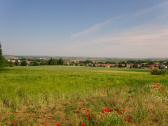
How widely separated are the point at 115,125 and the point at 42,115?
278 cm

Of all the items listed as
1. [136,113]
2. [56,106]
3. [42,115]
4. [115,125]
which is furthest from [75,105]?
[115,125]

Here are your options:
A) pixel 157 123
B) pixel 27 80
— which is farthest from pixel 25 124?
pixel 27 80

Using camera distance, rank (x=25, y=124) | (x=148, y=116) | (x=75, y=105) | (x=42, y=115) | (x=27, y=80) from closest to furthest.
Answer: (x=25, y=124) < (x=148, y=116) < (x=42, y=115) < (x=75, y=105) < (x=27, y=80)

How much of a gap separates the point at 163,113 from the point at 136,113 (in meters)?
0.83

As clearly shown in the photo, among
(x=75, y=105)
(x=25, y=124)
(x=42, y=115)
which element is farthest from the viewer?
(x=75, y=105)

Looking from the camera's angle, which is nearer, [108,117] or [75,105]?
[108,117]

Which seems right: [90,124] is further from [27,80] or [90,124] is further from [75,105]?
[27,80]

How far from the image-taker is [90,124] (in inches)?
316

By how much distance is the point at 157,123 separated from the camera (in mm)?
8164

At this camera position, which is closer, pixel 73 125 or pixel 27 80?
pixel 73 125

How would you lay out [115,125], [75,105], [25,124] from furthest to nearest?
[75,105], [25,124], [115,125]

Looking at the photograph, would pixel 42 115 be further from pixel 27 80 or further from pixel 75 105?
pixel 27 80

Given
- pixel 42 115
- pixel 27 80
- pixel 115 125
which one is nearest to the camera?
pixel 115 125

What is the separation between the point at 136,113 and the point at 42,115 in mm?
2960
